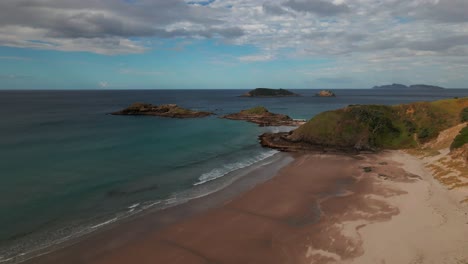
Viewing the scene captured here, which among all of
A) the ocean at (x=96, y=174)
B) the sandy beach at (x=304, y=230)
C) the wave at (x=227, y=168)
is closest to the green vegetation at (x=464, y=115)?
the sandy beach at (x=304, y=230)

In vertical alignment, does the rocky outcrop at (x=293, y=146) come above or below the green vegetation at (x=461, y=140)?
below

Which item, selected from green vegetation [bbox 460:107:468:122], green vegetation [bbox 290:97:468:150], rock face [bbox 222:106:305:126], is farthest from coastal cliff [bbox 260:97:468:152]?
rock face [bbox 222:106:305:126]

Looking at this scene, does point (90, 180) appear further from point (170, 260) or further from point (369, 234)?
point (369, 234)

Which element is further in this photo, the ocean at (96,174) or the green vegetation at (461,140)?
the green vegetation at (461,140)

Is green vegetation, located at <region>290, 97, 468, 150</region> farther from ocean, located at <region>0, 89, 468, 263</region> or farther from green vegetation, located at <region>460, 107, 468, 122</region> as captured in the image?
ocean, located at <region>0, 89, 468, 263</region>

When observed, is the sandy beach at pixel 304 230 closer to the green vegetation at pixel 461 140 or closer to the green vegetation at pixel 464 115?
the green vegetation at pixel 461 140

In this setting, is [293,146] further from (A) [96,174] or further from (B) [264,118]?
(B) [264,118]

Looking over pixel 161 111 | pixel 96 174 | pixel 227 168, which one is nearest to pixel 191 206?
pixel 227 168
